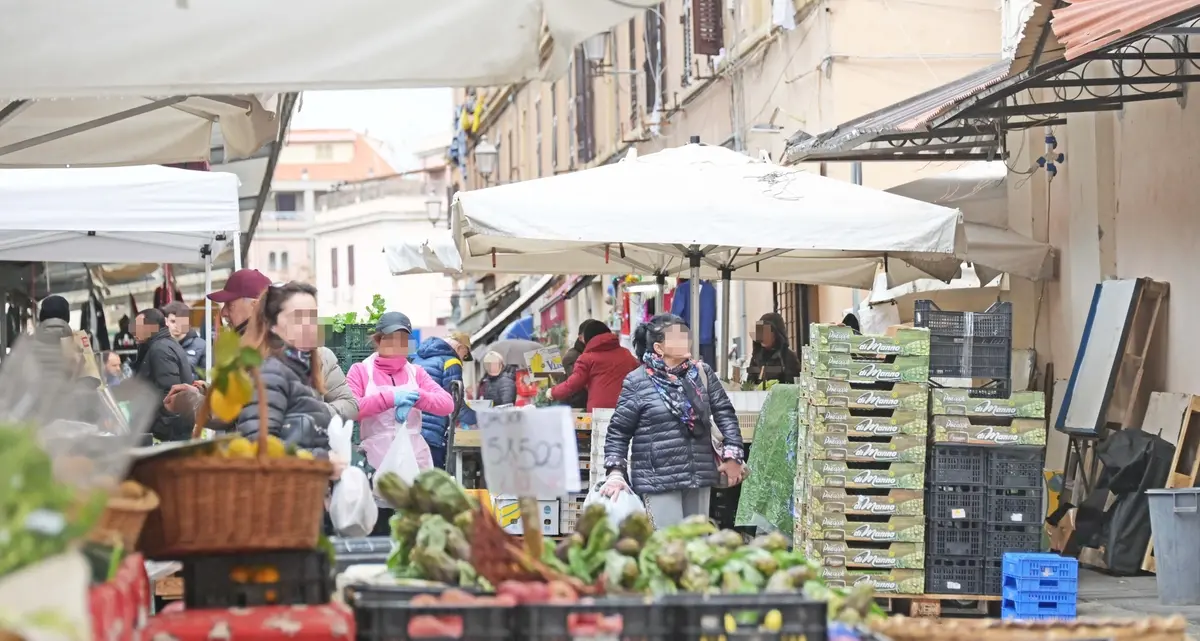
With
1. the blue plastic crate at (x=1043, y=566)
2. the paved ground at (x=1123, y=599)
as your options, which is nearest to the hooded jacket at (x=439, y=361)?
the paved ground at (x=1123, y=599)

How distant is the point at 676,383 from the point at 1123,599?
10.9 feet

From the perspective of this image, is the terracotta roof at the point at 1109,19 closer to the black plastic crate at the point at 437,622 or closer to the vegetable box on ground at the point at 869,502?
the vegetable box on ground at the point at 869,502

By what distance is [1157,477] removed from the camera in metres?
11.2

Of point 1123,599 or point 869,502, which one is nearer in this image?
point 869,502

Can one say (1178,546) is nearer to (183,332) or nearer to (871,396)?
(871,396)

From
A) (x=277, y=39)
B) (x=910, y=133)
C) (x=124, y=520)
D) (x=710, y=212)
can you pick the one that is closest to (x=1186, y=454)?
(x=910, y=133)

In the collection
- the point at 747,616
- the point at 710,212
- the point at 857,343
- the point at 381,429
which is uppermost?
the point at 710,212

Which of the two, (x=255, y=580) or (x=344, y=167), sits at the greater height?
(x=344, y=167)

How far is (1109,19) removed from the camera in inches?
327

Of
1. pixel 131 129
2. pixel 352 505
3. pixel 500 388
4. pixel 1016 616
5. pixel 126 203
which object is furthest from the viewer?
pixel 500 388

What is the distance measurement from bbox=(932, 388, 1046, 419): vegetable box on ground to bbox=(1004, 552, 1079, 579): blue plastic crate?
Result: 2.71ft

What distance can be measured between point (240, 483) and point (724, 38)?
19.7 meters

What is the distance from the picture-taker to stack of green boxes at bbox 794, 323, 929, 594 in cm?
960

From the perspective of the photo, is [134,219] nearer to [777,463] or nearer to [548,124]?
[777,463]
